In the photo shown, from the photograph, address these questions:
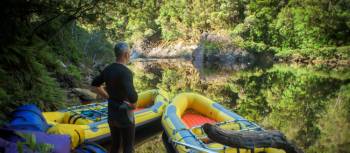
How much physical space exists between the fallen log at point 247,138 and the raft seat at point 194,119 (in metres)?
2.83

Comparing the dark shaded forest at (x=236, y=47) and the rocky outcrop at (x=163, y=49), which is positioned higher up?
the dark shaded forest at (x=236, y=47)

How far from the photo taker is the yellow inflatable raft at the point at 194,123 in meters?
4.78

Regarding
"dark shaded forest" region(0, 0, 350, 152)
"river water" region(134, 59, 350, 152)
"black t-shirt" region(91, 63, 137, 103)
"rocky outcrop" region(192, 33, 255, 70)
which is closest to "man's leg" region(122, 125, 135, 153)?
"black t-shirt" region(91, 63, 137, 103)

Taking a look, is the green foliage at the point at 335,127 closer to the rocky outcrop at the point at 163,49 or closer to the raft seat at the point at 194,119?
the raft seat at the point at 194,119

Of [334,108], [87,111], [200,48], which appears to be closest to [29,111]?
[87,111]

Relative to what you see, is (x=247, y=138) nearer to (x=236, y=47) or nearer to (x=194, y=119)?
(x=194, y=119)

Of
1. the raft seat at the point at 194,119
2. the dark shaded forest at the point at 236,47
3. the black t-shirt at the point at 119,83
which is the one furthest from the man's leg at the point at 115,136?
the raft seat at the point at 194,119

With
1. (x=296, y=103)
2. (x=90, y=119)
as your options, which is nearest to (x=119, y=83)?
(x=90, y=119)

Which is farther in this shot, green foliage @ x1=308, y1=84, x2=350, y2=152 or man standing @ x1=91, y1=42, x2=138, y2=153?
green foliage @ x1=308, y1=84, x2=350, y2=152

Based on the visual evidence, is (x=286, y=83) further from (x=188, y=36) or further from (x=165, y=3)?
(x=165, y=3)

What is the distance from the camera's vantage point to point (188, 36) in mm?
42188

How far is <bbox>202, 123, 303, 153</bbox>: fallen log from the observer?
395cm

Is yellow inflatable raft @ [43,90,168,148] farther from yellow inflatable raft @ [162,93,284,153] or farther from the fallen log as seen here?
the fallen log

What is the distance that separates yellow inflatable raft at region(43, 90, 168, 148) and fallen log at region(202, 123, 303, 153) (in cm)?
198
